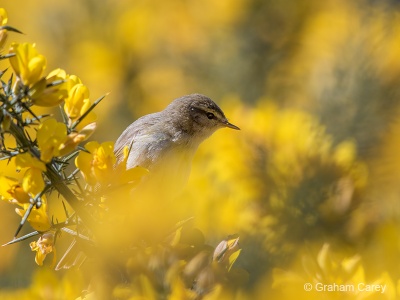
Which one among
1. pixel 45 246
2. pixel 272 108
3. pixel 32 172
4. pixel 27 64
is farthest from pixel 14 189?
pixel 272 108

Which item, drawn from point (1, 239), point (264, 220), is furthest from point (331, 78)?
point (1, 239)

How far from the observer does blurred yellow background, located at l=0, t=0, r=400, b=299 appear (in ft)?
8.55

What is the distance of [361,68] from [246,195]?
2320 millimetres

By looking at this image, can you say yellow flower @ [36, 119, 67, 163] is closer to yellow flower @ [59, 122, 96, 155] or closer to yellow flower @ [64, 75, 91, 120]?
yellow flower @ [59, 122, 96, 155]

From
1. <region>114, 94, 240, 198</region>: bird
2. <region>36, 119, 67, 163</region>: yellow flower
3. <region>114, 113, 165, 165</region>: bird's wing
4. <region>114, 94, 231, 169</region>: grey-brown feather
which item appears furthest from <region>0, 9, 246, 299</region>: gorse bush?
<region>114, 113, 165, 165</region>: bird's wing

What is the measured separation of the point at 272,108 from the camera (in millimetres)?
4523

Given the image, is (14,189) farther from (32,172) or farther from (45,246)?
(45,246)

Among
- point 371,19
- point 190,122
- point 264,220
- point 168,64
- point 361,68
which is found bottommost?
point 264,220

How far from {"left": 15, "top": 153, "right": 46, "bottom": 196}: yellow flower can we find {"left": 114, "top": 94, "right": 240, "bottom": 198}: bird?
147cm

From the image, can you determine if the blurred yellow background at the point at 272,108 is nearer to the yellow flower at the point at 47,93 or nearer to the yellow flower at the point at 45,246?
the yellow flower at the point at 47,93

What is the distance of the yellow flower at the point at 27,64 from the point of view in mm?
1715

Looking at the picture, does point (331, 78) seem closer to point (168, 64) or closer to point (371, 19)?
point (371, 19)

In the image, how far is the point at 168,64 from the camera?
7.26 m

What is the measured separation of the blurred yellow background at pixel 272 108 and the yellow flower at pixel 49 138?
11.2 inches
